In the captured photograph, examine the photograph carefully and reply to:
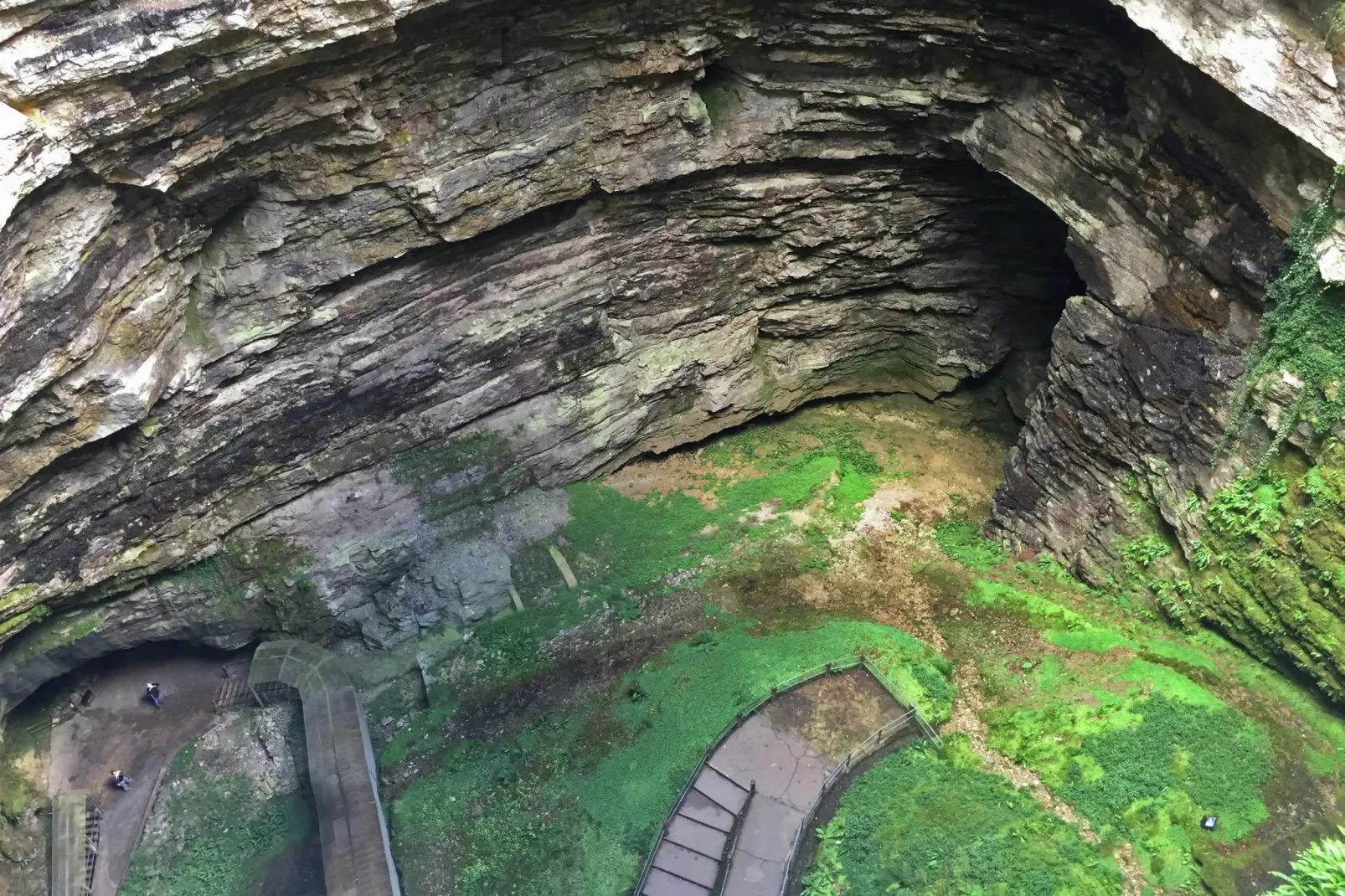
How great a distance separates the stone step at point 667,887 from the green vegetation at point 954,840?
6.29 feet

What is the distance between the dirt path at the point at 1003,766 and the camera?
1252 cm

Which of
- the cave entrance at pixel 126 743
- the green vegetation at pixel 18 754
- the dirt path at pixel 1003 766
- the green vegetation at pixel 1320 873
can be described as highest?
the green vegetation at pixel 1320 873

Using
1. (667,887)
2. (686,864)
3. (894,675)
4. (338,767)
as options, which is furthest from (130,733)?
(894,675)

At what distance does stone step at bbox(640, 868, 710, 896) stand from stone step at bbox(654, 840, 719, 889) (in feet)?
0.19

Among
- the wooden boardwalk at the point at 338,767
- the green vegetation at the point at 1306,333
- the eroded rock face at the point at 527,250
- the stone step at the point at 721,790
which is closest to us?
the eroded rock face at the point at 527,250

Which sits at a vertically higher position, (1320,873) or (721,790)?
(1320,873)

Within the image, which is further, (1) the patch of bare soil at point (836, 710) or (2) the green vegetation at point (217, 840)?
(2) the green vegetation at point (217, 840)

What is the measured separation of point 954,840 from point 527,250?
12440 millimetres

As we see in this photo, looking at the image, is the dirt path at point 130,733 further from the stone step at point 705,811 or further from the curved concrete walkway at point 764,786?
the curved concrete walkway at point 764,786

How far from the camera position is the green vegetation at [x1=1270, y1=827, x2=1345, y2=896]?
948 centimetres

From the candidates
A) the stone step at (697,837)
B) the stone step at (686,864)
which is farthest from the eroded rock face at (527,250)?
the stone step at (686,864)

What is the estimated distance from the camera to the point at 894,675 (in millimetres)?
14992

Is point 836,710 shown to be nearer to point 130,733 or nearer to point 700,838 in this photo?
point 700,838

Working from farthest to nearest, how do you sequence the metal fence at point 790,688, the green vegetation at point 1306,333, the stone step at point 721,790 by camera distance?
the stone step at point 721,790 < the metal fence at point 790,688 < the green vegetation at point 1306,333
